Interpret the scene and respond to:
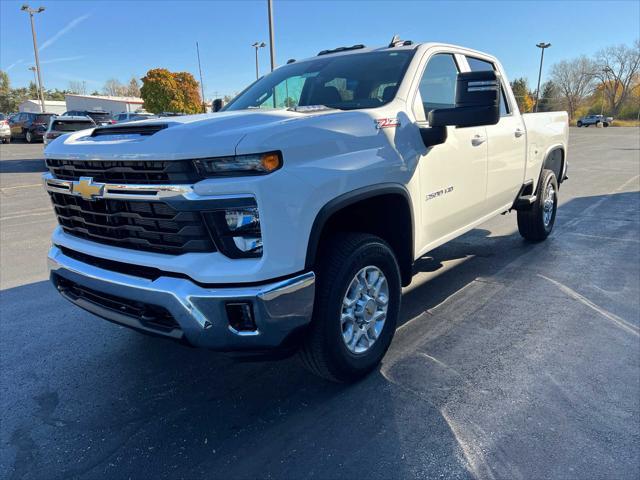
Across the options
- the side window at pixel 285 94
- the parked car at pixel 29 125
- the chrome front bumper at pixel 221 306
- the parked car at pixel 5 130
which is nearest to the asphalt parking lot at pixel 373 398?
the chrome front bumper at pixel 221 306

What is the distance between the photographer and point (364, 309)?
9.61 ft

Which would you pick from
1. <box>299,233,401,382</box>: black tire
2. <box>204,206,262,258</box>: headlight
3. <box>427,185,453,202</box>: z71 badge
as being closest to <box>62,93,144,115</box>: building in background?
<box>427,185,453,202</box>: z71 badge

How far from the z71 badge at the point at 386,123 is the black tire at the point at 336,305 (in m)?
0.68

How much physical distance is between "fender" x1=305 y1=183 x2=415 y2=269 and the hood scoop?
3.06ft

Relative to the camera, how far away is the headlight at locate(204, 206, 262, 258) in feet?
7.41

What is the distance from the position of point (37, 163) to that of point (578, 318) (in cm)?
1870

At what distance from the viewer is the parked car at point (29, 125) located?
26203 mm

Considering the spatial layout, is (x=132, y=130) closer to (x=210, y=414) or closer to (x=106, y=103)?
(x=210, y=414)

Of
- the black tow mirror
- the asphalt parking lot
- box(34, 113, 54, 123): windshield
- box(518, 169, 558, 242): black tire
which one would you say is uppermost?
box(34, 113, 54, 123): windshield

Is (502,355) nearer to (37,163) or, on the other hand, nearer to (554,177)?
(554,177)

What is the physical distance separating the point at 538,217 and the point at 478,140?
237cm

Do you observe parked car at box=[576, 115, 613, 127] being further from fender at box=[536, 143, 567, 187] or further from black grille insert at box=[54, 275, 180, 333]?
black grille insert at box=[54, 275, 180, 333]

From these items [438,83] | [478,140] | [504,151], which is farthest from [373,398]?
[504,151]

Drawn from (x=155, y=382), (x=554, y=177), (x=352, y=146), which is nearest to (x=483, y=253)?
(x=554, y=177)
